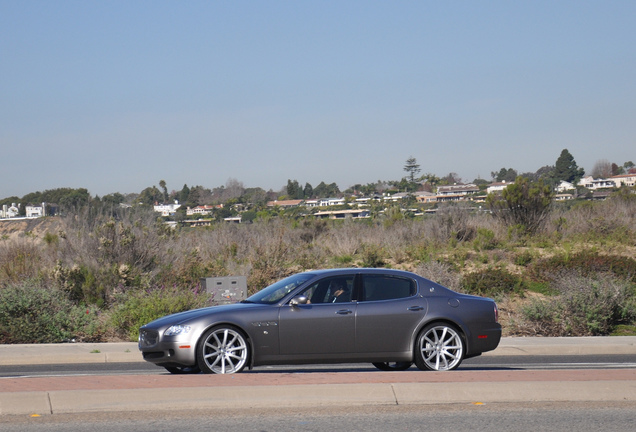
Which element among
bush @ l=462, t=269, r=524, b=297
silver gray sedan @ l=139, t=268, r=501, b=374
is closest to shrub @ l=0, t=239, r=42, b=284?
silver gray sedan @ l=139, t=268, r=501, b=374

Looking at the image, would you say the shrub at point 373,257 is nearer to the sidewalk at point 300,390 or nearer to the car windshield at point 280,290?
the car windshield at point 280,290

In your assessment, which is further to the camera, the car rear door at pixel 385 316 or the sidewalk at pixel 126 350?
the sidewalk at pixel 126 350

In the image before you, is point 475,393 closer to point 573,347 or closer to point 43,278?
point 573,347

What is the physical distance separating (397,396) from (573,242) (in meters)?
26.0

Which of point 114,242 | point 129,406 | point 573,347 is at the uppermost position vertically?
point 114,242

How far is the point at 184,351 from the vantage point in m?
9.54

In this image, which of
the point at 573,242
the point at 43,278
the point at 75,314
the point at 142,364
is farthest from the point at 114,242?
the point at 573,242

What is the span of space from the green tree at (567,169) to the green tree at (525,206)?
70.3 metres

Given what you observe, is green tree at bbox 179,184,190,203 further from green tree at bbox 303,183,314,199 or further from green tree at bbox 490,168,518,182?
green tree at bbox 490,168,518,182

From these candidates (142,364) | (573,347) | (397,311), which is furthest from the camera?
(573,347)

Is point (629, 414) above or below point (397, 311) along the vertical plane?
below

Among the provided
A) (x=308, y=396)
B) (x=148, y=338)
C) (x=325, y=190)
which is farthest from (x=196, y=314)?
(x=325, y=190)

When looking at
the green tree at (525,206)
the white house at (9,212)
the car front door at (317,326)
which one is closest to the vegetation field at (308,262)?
the green tree at (525,206)

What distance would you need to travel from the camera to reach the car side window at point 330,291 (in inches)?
401
